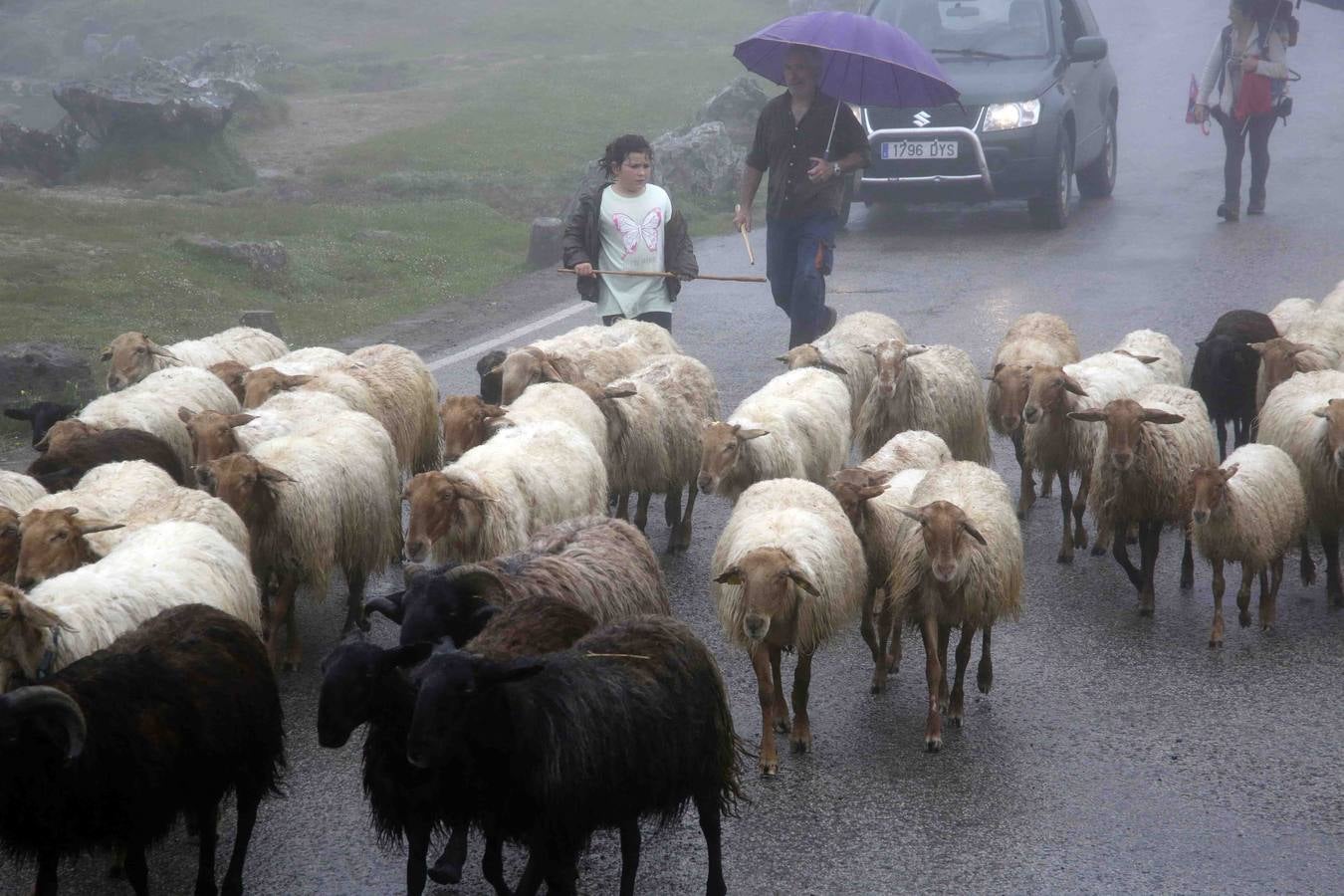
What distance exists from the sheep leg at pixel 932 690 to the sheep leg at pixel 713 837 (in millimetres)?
1447

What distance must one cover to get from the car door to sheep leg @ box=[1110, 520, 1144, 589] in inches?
415

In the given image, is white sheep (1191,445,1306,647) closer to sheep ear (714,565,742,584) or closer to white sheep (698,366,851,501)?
white sheep (698,366,851,501)

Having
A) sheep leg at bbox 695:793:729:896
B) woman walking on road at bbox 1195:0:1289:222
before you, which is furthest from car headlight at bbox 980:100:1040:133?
sheep leg at bbox 695:793:729:896

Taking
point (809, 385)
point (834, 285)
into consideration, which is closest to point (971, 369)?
point (809, 385)

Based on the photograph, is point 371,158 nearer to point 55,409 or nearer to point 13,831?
point 55,409

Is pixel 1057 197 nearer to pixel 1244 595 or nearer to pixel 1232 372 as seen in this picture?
pixel 1232 372

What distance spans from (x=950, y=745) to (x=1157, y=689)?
1.14 metres

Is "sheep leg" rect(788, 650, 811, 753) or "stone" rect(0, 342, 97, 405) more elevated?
"stone" rect(0, 342, 97, 405)

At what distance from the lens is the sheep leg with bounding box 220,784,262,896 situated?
5.05 meters

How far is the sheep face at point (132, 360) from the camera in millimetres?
9766

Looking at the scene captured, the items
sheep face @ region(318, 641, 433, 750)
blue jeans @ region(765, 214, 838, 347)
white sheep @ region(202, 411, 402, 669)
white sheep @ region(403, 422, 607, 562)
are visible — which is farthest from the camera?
blue jeans @ region(765, 214, 838, 347)

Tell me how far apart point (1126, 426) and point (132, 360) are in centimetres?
656

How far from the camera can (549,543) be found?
626cm

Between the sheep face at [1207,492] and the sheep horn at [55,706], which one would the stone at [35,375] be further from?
the sheep face at [1207,492]
